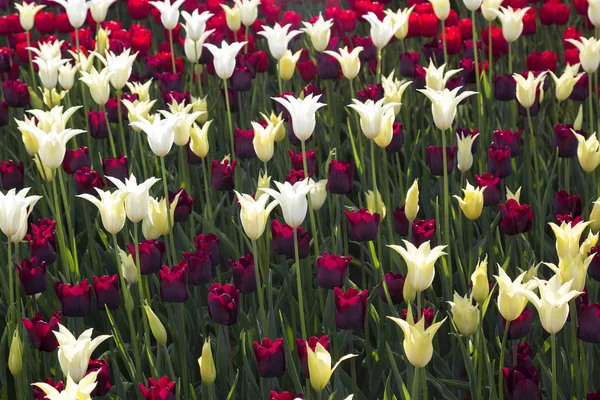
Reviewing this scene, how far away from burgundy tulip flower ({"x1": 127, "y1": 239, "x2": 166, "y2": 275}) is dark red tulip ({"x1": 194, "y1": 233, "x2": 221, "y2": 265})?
10 centimetres

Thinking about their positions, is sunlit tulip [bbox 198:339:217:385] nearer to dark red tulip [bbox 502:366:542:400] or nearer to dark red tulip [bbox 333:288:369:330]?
dark red tulip [bbox 333:288:369:330]

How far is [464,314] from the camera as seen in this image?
2219 mm

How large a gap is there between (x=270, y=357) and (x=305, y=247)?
1.91ft

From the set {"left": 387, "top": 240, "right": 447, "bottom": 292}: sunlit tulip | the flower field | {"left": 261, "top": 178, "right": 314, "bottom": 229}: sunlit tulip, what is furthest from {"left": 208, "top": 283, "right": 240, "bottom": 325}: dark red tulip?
{"left": 387, "top": 240, "right": 447, "bottom": 292}: sunlit tulip

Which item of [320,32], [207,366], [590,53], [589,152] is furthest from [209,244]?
[590,53]

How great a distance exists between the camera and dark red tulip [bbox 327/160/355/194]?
2.89m

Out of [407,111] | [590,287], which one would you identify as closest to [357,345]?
[590,287]

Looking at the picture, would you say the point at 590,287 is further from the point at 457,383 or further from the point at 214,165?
the point at 214,165

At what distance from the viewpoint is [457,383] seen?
2.46 meters

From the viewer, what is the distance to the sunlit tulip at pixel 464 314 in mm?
2207

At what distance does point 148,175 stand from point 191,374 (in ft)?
3.97

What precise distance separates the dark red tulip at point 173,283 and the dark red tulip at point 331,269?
35 centimetres

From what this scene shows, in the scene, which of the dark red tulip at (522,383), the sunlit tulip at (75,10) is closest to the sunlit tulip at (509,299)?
the dark red tulip at (522,383)

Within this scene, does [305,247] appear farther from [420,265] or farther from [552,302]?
[552,302]
